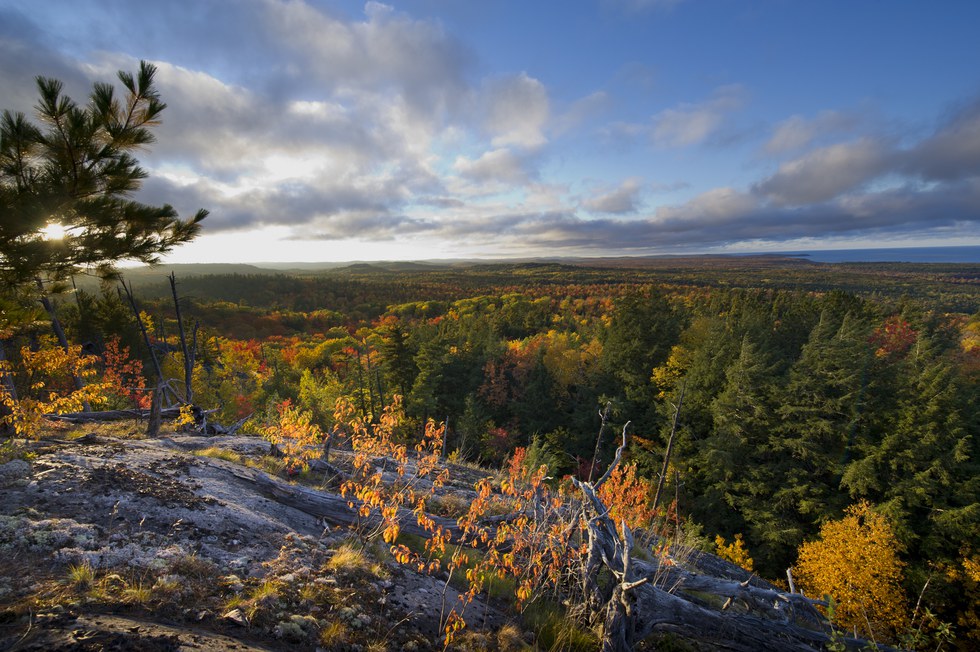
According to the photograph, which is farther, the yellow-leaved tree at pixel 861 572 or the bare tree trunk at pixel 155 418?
the yellow-leaved tree at pixel 861 572

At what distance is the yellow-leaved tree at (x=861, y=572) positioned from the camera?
1894 cm

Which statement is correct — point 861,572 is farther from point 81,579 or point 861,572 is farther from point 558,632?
point 81,579

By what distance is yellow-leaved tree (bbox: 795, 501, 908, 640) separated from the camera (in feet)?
62.1

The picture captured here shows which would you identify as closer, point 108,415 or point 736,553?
point 108,415

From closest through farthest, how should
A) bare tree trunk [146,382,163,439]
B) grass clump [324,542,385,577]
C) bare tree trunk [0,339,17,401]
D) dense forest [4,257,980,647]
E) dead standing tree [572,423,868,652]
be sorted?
dead standing tree [572,423,868,652]
grass clump [324,542,385,577]
bare tree trunk [0,339,17,401]
bare tree trunk [146,382,163,439]
dense forest [4,257,980,647]

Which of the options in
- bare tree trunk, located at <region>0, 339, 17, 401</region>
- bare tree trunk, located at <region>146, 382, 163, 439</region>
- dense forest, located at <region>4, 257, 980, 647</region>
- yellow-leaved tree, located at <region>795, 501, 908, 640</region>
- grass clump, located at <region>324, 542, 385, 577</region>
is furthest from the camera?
dense forest, located at <region>4, 257, 980, 647</region>

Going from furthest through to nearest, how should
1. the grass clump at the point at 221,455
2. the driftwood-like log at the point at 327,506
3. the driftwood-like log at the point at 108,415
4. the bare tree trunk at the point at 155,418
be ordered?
the driftwood-like log at the point at 108,415 < the bare tree trunk at the point at 155,418 < the grass clump at the point at 221,455 < the driftwood-like log at the point at 327,506

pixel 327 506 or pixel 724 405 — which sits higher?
pixel 327 506

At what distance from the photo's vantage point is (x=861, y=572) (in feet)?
62.2

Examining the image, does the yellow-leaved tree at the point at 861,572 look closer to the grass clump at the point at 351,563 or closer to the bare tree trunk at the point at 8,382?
the grass clump at the point at 351,563

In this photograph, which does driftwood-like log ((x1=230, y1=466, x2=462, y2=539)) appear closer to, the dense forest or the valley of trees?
the valley of trees

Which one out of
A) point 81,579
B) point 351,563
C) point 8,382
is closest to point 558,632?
point 351,563

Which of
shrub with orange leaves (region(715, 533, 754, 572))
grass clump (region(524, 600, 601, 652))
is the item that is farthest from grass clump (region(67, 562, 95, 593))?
shrub with orange leaves (region(715, 533, 754, 572))

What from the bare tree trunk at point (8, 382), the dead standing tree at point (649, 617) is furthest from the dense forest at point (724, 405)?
the dead standing tree at point (649, 617)
